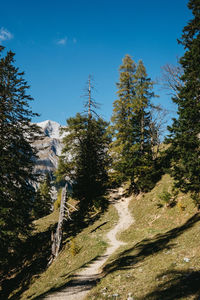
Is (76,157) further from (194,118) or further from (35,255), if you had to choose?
(194,118)

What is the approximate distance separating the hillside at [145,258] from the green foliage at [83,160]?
622cm

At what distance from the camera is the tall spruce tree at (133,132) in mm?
22328

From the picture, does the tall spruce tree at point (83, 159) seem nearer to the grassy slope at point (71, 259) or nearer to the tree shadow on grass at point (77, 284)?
the grassy slope at point (71, 259)

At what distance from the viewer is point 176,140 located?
1509cm

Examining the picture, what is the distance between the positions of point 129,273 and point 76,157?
19.9 metres

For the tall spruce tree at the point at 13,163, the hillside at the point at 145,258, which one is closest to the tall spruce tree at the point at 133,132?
the hillside at the point at 145,258

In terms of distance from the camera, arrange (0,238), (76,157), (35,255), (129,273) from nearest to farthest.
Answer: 1. (129,273)
2. (0,238)
3. (35,255)
4. (76,157)

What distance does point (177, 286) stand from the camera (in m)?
5.79

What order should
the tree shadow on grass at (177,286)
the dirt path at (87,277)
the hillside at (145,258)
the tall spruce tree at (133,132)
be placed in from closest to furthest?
the tree shadow on grass at (177,286) < the hillside at (145,258) < the dirt path at (87,277) < the tall spruce tree at (133,132)

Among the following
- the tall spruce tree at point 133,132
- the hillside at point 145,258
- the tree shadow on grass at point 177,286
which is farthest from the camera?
the tall spruce tree at point 133,132

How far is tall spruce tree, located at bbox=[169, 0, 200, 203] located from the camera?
1327 cm

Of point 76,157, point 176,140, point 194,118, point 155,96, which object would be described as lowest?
point 176,140

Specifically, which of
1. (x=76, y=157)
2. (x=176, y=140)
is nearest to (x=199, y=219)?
(x=176, y=140)

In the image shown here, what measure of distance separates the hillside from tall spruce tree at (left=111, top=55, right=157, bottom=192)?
10.0 ft
